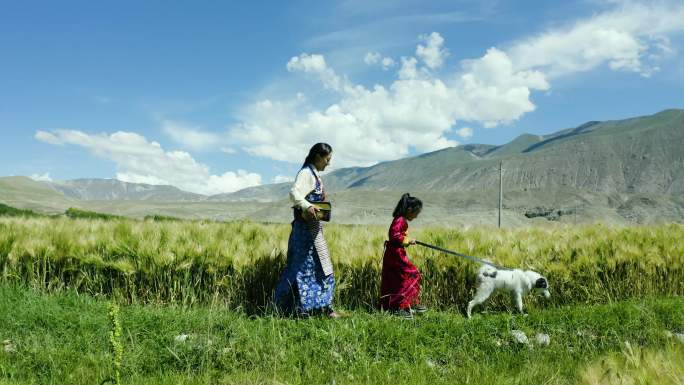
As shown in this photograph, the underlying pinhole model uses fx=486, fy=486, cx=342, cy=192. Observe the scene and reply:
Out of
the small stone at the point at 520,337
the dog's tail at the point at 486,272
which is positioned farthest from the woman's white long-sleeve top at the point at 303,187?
the small stone at the point at 520,337

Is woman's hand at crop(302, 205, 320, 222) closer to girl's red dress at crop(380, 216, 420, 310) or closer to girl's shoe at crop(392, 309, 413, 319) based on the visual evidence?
girl's red dress at crop(380, 216, 420, 310)

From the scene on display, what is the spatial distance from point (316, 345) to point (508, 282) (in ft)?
8.41

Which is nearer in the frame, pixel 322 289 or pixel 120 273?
pixel 322 289

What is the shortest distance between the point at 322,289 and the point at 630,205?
3224 inches

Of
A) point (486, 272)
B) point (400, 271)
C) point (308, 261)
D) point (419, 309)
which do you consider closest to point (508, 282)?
point (486, 272)

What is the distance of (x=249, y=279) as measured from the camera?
6441mm

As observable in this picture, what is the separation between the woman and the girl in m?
0.76

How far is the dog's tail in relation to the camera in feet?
19.0

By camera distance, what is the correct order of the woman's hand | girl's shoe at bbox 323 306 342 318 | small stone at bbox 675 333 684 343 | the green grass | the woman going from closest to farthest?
1. the green grass
2. small stone at bbox 675 333 684 343
3. the woman's hand
4. the woman
5. girl's shoe at bbox 323 306 342 318

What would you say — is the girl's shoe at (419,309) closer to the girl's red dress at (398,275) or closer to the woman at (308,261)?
the girl's red dress at (398,275)

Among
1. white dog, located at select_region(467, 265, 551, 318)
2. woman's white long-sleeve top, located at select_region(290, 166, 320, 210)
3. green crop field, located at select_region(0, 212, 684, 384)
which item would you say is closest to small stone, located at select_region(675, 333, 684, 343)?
green crop field, located at select_region(0, 212, 684, 384)

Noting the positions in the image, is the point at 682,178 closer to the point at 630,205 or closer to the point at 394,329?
the point at 630,205

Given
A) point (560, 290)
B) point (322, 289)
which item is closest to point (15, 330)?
point (322, 289)

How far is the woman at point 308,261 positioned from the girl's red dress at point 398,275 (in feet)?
2.47
